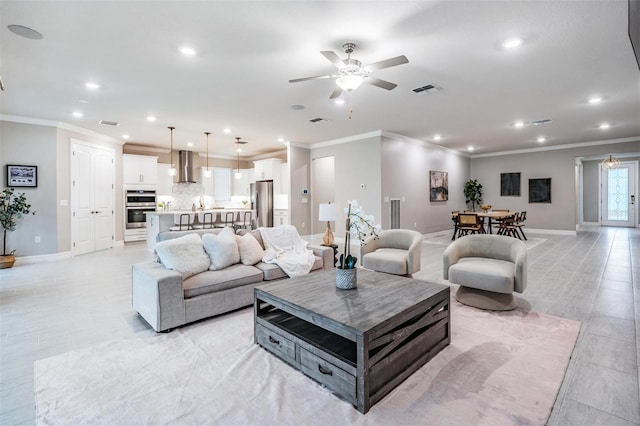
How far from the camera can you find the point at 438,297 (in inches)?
95.7

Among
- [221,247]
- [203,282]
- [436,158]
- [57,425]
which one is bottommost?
[57,425]

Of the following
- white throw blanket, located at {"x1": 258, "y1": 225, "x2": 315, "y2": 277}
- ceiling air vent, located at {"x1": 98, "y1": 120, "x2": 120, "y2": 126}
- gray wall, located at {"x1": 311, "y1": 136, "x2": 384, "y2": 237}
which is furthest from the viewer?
gray wall, located at {"x1": 311, "y1": 136, "x2": 384, "y2": 237}

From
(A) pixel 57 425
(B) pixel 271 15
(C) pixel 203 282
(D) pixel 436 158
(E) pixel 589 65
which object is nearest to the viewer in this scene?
(A) pixel 57 425

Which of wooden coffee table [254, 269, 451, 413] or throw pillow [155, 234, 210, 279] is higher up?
throw pillow [155, 234, 210, 279]

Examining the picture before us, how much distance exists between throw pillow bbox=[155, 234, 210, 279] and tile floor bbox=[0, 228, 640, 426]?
0.62 metres

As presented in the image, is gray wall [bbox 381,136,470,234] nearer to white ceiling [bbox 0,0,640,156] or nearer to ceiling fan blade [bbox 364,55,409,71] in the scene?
white ceiling [bbox 0,0,640,156]

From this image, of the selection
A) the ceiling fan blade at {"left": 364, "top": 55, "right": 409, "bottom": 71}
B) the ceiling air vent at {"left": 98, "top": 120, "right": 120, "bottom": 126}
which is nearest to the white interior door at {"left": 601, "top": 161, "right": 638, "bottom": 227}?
the ceiling fan blade at {"left": 364, "top": 55, "right": 409, "bottom": 71}

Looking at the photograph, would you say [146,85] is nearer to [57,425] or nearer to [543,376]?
[57,425]

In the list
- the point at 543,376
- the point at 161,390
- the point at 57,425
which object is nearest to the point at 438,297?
the point at 543,376

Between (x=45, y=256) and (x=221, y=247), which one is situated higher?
(x=221, y=247)

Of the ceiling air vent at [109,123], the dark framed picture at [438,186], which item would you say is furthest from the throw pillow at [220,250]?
the dark framed picture at [438,186]

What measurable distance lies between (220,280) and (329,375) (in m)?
1.64

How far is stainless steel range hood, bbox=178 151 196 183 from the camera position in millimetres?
9789

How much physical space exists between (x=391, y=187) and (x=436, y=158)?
2793 mm
